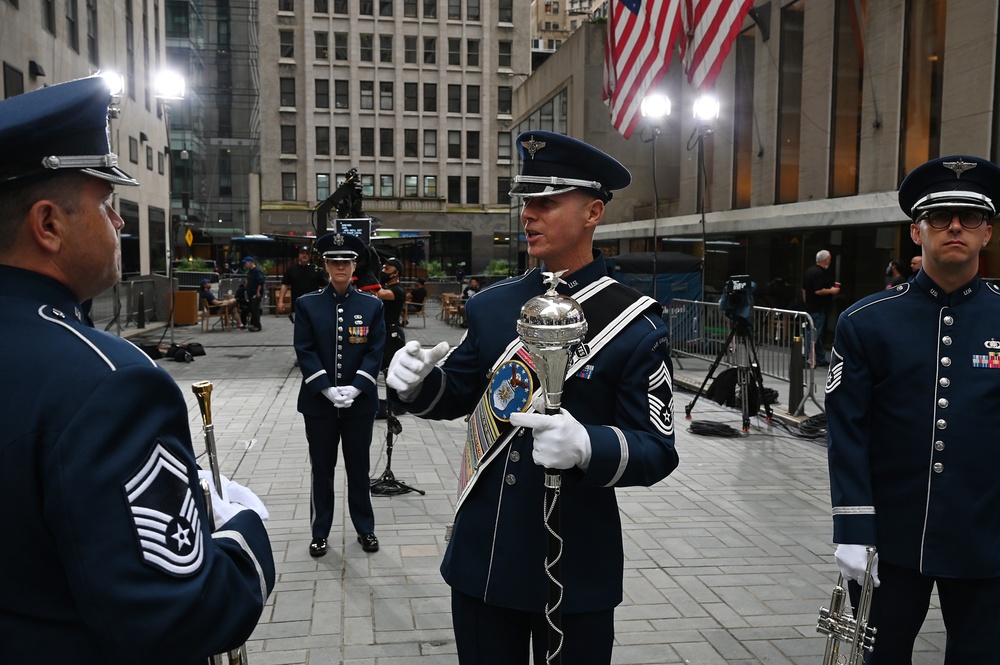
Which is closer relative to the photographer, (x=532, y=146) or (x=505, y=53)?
(x=532, y=146)

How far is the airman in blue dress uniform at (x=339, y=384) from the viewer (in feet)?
20.6

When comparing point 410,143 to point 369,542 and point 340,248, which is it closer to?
point 340,248

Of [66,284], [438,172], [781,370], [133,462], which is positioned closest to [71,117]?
[66,284]

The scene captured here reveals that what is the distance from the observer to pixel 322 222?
1612cm

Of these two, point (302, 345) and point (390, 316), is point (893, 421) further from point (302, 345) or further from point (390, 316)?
point (390, 316)

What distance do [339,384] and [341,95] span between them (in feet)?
204

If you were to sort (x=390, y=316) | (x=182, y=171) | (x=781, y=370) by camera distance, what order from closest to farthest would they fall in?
(x=390, y=316), (x=781, y=370), (x=182, y=171)

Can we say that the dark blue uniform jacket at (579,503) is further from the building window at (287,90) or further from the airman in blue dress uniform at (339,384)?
the building window at (287,90)

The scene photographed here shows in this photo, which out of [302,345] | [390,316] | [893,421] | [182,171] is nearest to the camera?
[893,421]

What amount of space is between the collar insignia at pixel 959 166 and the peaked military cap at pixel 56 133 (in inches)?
120

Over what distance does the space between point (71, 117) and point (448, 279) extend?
4269 cm

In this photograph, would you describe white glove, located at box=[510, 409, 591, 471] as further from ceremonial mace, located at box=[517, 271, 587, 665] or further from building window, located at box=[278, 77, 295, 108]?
building window, located at box=[278, 77, 295, 108]

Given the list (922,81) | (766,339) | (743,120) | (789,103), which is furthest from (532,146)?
(743,120)

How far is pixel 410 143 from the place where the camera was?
66.7 metres
